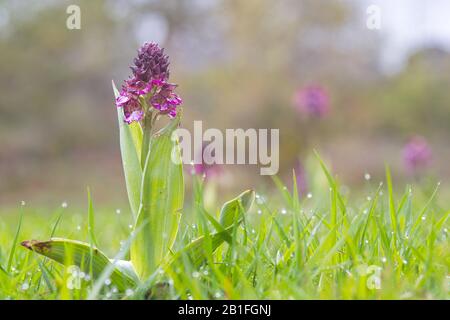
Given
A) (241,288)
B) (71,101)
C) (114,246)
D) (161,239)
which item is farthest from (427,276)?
(71,101)

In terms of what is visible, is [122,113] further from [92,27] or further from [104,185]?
[92,27]

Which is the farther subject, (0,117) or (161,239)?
(0,117)

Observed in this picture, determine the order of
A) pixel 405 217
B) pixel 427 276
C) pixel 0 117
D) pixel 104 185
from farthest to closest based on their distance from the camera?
1. pixel 0 117
2. pixel 104 185
3. pixel 405 217
4. pixel 427 276

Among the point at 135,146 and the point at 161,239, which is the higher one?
the point at 135,146

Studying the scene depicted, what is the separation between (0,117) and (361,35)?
677 cm

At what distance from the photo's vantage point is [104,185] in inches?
382

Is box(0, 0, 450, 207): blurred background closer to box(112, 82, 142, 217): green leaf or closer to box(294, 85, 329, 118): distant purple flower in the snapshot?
box(294, 85, 329, 118): distant purple flower

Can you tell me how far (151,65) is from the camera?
1.13 metres

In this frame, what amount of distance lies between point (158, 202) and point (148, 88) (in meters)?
0.22

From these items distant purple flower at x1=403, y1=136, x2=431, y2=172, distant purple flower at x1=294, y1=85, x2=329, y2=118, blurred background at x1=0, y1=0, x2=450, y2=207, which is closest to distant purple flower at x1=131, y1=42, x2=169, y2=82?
distant purple flower at x1=294, y1=85, x2=329, y2=118

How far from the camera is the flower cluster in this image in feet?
3.70

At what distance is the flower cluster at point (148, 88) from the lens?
1127 mm

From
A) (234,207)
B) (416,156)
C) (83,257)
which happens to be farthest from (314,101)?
(83,257)

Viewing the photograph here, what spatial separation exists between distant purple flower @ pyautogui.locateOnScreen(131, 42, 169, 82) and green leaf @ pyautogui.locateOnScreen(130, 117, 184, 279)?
10 cm
